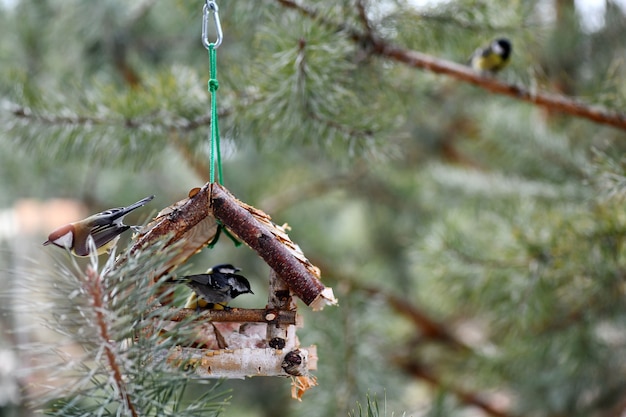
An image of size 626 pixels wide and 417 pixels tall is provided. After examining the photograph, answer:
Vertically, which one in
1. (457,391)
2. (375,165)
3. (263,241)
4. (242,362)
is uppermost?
(375,165)

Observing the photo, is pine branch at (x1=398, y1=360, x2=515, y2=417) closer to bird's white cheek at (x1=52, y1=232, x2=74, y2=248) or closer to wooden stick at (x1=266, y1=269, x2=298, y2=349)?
wooden stick at (x1=266, y1=269, x2=298, y2=349)

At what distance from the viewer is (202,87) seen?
1122 millimetres

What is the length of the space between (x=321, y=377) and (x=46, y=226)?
1.38m

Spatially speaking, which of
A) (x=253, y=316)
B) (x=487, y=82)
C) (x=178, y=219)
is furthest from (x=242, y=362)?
(x=487, y=82)

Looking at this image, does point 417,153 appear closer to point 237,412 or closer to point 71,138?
point 237,412

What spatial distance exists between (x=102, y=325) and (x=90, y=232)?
0.54 ft

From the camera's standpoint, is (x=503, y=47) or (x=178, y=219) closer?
(x=178, y=219)

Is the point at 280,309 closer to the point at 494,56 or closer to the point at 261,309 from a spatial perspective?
the point at 261,309

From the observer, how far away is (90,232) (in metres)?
0.64

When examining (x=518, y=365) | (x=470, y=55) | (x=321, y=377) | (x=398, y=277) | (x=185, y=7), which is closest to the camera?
(x=185, y=7)

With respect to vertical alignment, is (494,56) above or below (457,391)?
above

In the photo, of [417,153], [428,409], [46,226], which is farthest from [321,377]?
[46,226]

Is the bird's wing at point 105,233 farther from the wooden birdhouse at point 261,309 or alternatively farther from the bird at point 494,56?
the bird at point 494,56

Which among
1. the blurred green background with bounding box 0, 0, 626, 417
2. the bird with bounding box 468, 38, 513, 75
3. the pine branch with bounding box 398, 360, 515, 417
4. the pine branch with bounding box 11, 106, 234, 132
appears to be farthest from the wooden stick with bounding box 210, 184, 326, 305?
the pine branch with bounding box 398, 360, 515, 417
